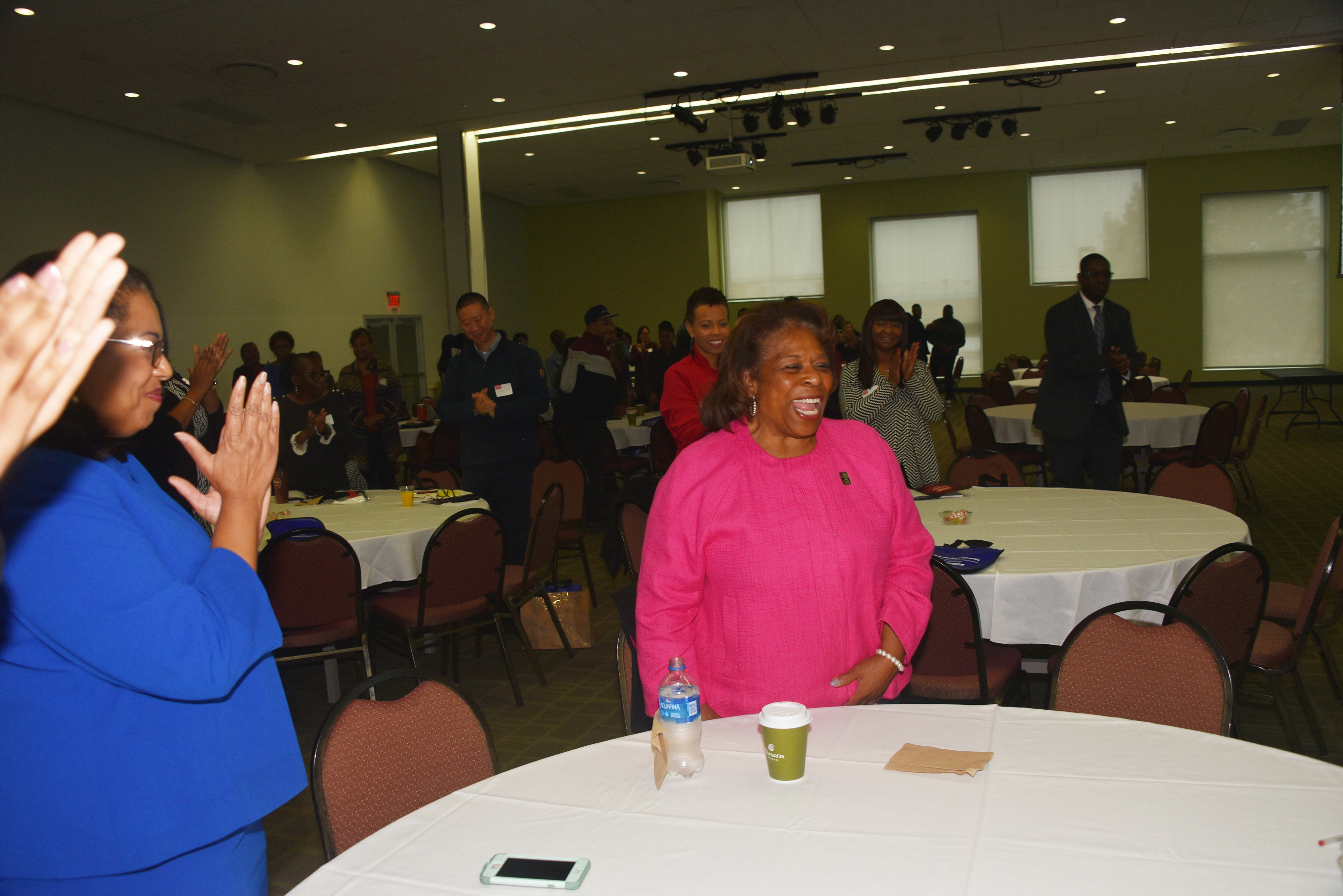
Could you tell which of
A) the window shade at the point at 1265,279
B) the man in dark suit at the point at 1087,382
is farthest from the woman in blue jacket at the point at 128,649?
the window shade at the point at 1265,279

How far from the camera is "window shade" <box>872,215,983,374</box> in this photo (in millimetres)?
18609

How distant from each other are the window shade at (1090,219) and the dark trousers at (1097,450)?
13.6 m

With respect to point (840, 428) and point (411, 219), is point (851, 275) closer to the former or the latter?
point (411, 219)

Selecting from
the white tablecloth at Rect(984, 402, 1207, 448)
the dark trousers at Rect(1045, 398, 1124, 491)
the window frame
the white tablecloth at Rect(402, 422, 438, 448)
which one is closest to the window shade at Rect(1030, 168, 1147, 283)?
the window frame

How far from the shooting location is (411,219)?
15.1 m

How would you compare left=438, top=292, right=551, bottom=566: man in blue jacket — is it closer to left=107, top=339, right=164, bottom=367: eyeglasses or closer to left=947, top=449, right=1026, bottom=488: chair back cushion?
left=947, top=449, right=1026, bottom=488: chair back cushion

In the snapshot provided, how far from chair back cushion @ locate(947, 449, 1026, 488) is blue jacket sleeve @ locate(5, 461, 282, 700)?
418 cm

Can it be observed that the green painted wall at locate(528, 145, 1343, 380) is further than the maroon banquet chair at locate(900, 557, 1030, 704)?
Yes

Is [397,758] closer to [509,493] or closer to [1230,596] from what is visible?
[1230,596]

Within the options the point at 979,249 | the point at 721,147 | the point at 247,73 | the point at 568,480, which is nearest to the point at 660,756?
the point at 568,480

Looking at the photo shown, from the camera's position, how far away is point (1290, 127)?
14.8 m

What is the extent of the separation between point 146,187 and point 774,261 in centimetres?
1209

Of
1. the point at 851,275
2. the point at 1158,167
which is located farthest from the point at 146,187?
the point at 1158,167

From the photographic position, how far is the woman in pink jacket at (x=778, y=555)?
2.03m
